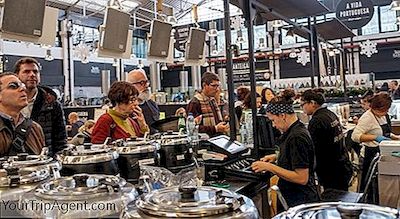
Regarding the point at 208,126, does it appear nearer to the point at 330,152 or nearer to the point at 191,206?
the point at 330,152

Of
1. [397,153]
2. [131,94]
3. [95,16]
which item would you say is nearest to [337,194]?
[397,153]

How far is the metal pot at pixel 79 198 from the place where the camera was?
1187 millimetres

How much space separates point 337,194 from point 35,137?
2420 millimetres

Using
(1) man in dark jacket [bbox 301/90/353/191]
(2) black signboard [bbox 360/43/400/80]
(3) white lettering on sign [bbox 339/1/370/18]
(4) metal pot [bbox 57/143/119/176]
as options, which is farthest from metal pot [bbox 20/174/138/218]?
(2) black signboard [bbox 360/43/400/80]

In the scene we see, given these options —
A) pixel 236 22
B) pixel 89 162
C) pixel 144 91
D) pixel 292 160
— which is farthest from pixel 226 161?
pixel 236 22

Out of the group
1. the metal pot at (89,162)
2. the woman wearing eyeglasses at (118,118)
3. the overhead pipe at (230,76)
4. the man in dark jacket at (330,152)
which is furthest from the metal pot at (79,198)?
the man in dark jacket at (330,152)

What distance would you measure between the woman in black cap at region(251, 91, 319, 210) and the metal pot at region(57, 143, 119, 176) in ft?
3.73

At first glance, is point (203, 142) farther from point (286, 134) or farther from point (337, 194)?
point (337, 194)

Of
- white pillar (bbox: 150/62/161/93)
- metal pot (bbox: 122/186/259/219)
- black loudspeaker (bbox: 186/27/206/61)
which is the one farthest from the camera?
white pillar (bbox: 150/62/161/93)

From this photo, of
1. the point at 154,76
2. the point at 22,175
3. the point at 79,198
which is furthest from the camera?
the point at 154,76

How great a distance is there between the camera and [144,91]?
4.22 metres

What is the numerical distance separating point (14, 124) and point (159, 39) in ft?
5.35

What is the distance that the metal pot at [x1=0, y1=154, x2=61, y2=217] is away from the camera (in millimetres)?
1412

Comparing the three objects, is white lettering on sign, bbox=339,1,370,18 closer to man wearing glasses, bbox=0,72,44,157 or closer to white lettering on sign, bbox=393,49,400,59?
man wearing glasses, bbox=0,72,44,157
